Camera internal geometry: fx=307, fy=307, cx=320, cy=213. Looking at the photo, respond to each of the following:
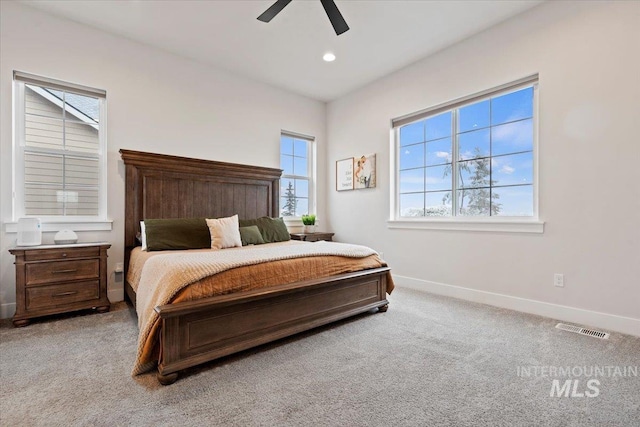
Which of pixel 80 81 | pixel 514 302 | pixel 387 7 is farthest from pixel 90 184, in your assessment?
pixel 514 302

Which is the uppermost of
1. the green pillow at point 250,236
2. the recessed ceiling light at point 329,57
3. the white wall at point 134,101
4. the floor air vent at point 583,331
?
the recessed ceiling light at point 329,57

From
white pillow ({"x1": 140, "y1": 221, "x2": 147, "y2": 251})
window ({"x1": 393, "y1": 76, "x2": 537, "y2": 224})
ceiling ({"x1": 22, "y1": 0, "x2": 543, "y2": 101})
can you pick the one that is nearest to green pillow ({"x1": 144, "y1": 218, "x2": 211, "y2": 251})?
white pillow ({"x1": 140, "y1": 221, "x2": 147, "y2": 251})

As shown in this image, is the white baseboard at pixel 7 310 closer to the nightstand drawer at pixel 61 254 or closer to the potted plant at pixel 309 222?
the nightstand drawer at pixel 61 254

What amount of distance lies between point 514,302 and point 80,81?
513 centimetres

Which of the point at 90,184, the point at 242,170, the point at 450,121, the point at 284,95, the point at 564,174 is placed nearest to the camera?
the point at 564,174

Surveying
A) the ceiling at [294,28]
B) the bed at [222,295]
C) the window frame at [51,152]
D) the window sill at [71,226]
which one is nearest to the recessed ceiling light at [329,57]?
the ceiling at [294,28]

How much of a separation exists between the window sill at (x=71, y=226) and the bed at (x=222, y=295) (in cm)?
22

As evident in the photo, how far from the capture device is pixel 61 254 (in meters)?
2.80

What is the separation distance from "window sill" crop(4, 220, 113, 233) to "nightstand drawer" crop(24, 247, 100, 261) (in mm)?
492

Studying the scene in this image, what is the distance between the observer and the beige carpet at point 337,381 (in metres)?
1.50

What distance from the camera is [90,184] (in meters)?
3.41

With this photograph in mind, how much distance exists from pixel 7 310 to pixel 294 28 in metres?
4.00

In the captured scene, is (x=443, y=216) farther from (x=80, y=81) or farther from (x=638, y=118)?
(x=80, y=81)

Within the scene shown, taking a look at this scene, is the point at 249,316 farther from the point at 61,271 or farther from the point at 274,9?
the point at 274,9
